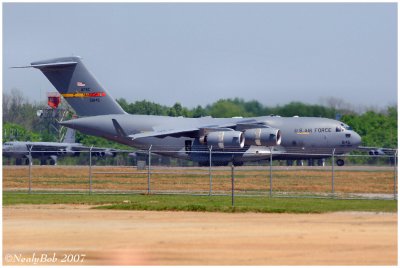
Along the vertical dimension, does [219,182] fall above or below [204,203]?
below

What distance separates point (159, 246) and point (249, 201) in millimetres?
12029

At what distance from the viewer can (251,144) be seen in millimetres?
58500

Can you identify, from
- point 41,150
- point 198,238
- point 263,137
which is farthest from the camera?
point 41,150

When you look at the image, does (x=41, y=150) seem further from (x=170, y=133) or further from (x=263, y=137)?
(x=263, y=137)

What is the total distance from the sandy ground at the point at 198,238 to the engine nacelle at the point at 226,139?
99.4 ft

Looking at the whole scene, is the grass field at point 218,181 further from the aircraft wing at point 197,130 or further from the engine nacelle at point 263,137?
the aircraft wing at point 197,130

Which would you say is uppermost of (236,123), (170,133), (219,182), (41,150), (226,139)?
(236,123)

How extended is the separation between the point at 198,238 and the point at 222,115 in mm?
51118

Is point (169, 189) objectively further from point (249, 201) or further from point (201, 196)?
point (249, 201)

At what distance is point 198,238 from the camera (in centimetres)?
2006

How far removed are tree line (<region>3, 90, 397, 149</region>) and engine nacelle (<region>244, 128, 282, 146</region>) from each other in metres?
7.38

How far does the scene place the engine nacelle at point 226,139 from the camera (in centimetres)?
5700

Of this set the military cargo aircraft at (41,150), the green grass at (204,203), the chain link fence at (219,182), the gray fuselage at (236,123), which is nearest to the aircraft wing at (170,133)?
the gray fuselage at (236,123)

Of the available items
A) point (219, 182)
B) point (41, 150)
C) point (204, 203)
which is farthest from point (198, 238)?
point (41, 150)
